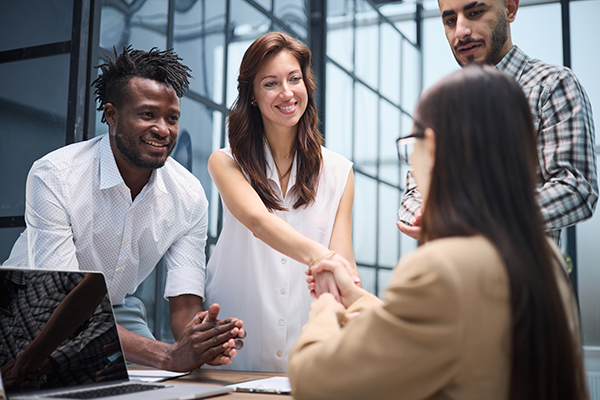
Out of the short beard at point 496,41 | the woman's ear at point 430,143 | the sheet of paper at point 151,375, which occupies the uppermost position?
the short beard at point 496,41

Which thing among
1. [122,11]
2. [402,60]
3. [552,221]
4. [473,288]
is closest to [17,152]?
[122,11]

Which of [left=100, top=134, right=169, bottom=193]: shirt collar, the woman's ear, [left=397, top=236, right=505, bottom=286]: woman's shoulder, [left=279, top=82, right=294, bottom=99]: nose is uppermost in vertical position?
[left=279, top=82, right=294, bottom=99]: nose

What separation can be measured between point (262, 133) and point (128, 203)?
0.65m

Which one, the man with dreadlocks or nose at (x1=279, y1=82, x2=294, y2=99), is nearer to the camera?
the man with dreadlocks

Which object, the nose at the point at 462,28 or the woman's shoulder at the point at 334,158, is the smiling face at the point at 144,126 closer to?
the woman's shoulder at the point at 334,158

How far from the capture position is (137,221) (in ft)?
7.65

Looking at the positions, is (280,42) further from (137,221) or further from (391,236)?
(391,236)

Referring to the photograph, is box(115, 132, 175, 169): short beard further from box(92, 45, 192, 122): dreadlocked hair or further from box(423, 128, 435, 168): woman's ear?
box(423, 128, 435, 168): woman's ear

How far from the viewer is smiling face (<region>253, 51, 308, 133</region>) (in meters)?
2.25

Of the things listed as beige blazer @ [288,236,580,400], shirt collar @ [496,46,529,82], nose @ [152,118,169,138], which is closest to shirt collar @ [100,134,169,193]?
nose @ [152,118,169,138]

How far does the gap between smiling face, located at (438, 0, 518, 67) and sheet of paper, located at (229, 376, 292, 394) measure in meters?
1.31

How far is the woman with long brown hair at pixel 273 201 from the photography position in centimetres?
207

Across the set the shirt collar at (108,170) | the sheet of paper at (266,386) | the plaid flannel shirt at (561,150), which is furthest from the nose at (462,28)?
the shirt collar at (108,170)

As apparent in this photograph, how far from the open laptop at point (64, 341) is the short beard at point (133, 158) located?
3.10 feet
